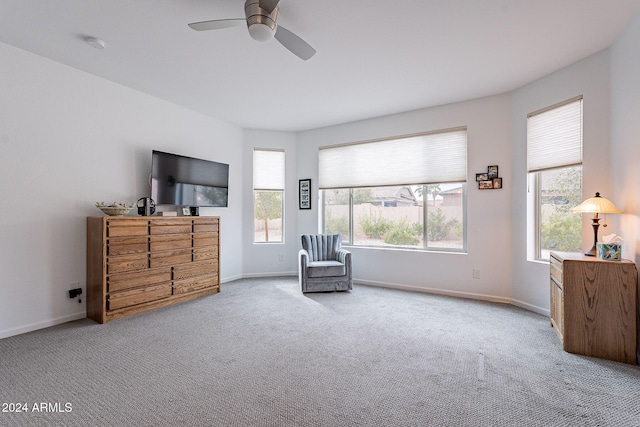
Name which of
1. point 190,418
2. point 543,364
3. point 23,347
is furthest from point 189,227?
point 543,364

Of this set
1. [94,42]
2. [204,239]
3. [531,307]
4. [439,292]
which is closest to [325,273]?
[439,292]

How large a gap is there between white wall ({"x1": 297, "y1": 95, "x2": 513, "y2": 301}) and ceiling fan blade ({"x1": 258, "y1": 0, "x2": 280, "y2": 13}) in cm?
314

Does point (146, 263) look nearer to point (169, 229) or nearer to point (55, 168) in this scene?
point (169, 229)

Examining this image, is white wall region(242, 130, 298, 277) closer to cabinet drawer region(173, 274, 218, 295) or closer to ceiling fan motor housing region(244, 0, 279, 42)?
cabinet drawer region(173, 274, 218, 295)

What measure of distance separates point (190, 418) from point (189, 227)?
2.81 m

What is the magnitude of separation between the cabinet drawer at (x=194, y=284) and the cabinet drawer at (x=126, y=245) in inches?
26.8

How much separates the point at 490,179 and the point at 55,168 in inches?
208

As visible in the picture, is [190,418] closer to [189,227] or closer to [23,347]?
[23,347]

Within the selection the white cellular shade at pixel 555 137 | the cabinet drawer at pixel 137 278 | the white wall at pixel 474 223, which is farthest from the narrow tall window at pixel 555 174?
the cabinet drawer at pixel 137 278

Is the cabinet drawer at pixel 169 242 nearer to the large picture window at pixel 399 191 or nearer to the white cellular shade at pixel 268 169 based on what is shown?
the white cellular shade at pixel 268 169

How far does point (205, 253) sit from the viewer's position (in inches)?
171

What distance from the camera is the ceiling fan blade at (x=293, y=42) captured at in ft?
7.27

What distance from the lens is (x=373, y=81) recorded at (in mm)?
3549

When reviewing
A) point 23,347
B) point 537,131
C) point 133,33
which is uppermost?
point 133,33
